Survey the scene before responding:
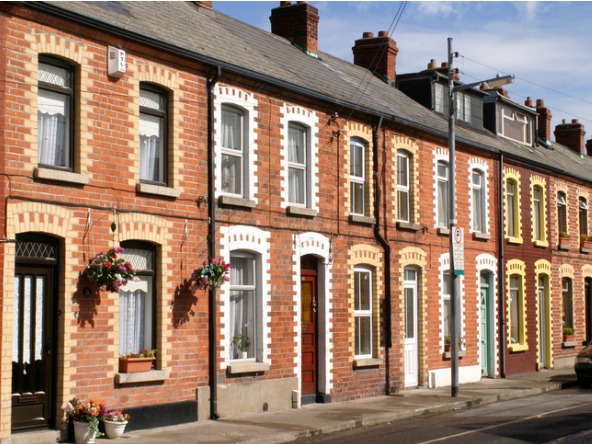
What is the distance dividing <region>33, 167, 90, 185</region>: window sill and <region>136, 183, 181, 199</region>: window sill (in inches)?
46.6

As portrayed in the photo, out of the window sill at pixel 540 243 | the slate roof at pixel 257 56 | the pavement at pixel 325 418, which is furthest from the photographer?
the window sill at pixel 540 243

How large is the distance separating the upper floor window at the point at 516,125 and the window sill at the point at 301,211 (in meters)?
14.3

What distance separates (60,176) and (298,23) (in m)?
13.8

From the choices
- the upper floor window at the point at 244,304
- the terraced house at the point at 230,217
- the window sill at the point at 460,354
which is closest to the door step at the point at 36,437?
the terraced house at the point at 230,217

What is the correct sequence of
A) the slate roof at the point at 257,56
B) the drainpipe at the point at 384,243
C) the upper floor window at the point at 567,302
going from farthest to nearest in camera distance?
the upper floor window at the point at 567,302 < the drainpipe at the point at 384,243 < the slate roof at the point at 257,56

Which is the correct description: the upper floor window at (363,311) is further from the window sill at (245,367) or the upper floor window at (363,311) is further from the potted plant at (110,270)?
the potted plant at (110,270)

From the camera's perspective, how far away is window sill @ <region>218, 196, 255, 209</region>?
18.0m

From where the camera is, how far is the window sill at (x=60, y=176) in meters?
14.3

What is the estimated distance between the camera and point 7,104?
13961 mm

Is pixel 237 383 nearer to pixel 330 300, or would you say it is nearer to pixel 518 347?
pixel 330 300

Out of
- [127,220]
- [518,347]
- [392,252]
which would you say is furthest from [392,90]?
[127,220]

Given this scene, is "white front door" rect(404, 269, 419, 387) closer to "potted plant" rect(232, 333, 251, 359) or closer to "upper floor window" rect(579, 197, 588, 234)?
"potted plant" rect(232, 333, 251, 359)

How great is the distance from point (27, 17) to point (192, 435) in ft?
22.4

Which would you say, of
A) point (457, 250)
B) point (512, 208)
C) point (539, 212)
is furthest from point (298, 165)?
point (539, 212)
